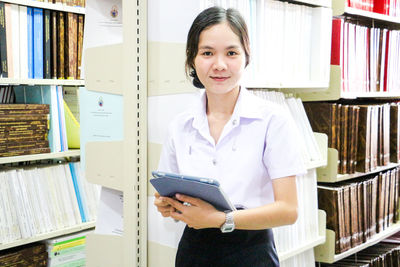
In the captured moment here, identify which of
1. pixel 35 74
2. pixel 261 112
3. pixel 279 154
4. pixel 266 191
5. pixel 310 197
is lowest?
pixel 310 197

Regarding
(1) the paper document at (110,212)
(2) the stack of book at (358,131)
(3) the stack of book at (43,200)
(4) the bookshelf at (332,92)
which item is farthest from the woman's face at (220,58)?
(3) the stack of book at (43,200)

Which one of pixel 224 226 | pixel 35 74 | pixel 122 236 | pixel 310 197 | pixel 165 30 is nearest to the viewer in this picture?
pixel 224 226

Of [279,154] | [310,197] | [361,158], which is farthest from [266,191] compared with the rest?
[361,158]

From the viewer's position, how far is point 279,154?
1.20 m

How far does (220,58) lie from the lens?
1203 millimetres

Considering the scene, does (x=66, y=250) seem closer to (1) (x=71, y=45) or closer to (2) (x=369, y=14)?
(1) (x=71, y=45)

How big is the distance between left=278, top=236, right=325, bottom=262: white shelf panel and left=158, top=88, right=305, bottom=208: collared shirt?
0.76 m

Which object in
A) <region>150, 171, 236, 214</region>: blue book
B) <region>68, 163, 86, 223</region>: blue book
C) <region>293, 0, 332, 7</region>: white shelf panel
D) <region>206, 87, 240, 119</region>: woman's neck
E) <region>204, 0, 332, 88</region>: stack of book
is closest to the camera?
<region>150, 171, 236, 214</region>: blue book

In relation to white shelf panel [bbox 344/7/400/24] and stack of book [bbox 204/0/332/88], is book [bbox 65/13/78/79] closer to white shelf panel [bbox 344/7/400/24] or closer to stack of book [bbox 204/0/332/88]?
stack of book [bbox 204/0/332/88]

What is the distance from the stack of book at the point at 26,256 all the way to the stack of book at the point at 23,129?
46 centimetres

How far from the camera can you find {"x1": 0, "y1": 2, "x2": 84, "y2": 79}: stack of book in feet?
7.39

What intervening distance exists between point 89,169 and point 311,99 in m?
1.22

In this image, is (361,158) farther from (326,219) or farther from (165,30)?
(165,30)

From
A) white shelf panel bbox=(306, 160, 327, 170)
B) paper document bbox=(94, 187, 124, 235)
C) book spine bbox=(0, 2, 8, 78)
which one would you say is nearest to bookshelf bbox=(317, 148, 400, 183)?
white shelf panel bbox=(306, 160, 327, 170)
